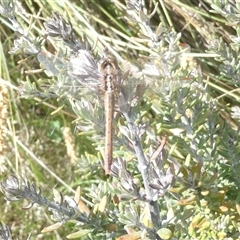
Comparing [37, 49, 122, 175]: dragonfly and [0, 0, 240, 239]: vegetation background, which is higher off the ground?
[37, 49, 122, 175]: dragonfly

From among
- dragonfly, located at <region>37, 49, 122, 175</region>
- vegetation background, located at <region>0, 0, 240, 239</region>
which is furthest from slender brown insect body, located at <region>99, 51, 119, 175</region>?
vegetation background, located at <region>0, 0, 240, 239</region>

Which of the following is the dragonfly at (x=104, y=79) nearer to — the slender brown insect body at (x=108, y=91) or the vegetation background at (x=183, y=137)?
the slender brown insect body at (x=108, y=91)

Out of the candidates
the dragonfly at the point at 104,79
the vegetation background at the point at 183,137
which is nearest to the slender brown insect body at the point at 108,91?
the dragonfly at the point at 104,79

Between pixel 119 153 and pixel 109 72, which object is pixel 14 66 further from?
pixel 109 72

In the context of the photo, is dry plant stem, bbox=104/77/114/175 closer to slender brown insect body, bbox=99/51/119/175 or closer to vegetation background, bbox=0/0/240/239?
slender brown insect body, bbox=99/51/119/175

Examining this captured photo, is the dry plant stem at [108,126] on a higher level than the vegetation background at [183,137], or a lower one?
higher

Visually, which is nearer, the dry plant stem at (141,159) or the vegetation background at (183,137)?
the dry plant stem at (141,159)

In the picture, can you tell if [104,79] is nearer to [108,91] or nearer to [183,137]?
[108,91]

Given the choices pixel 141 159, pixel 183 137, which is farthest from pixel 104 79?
pixel 183 137
